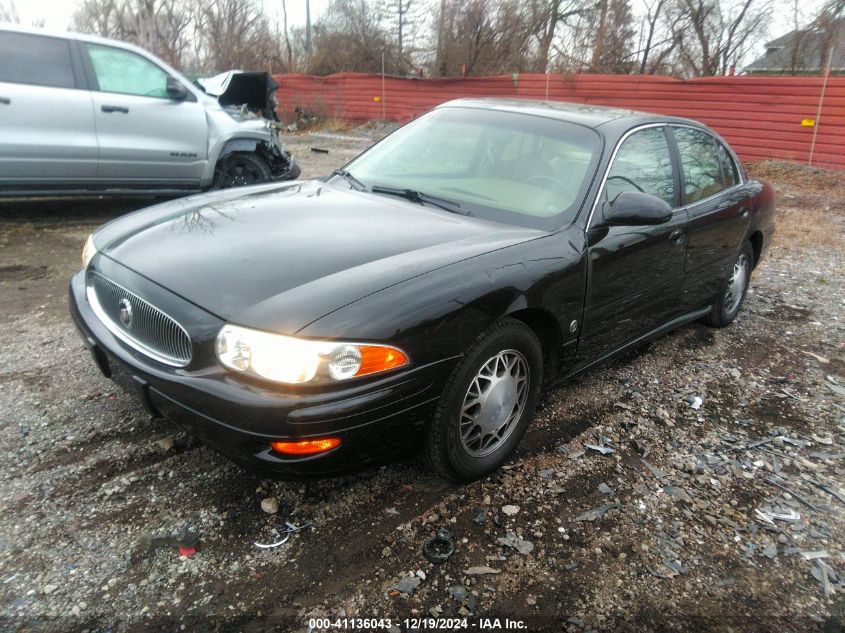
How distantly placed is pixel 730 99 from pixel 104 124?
12702 millimetres

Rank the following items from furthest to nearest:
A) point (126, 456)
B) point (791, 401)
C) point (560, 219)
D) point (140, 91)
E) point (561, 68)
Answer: point (561, 68), point (140, 91), point (791, 401), point (560, 219), point (126, 456)

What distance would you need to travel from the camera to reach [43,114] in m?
5.77

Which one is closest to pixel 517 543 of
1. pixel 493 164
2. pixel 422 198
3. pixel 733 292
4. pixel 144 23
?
pixel 422 198

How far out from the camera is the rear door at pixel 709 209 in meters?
3.80

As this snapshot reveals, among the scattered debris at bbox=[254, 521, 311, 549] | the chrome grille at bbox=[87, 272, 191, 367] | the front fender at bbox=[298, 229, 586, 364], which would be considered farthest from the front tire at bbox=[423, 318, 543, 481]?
the chrome grille at bbox=[87, 272, 191, 367]

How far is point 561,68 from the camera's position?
23.6 m

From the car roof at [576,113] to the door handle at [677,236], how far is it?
0.65 metres

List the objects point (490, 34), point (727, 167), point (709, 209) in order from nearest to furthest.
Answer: point (709, 209) < point (727, 167) < point (490, 34)

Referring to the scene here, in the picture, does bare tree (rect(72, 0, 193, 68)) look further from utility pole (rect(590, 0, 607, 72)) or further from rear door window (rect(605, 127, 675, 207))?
rear door window (rect(605, 127, 675, 207))

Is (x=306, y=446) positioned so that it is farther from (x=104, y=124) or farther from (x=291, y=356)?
(x=104, y=124)

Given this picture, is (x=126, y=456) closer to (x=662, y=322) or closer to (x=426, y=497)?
(x=426, y=497)

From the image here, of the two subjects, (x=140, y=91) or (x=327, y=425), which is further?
(x=140, y=91)

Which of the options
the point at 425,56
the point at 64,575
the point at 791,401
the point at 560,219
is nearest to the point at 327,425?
the point at 64,575

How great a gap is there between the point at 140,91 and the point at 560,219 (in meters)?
5.30
